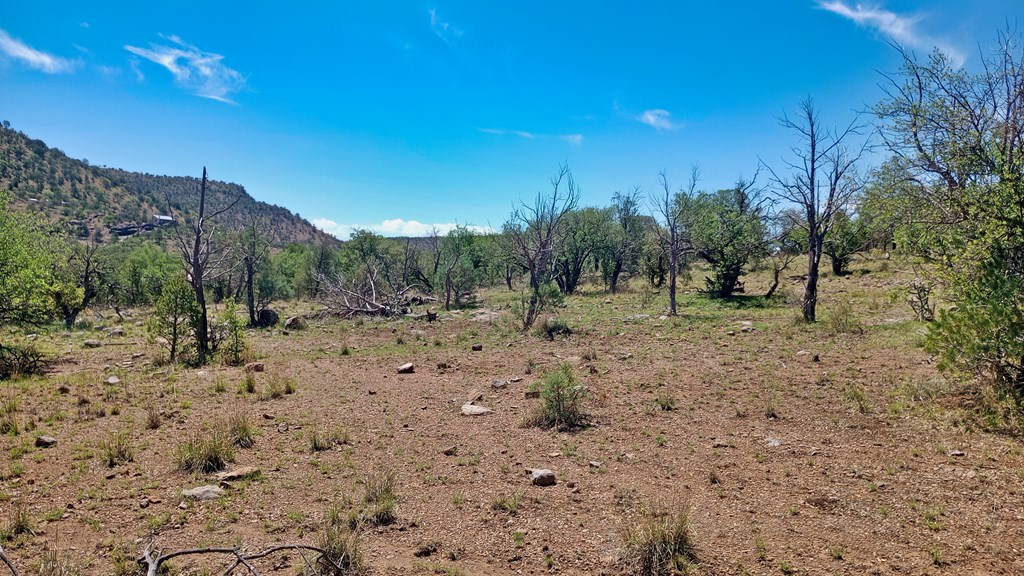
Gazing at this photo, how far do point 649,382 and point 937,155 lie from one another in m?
6.64

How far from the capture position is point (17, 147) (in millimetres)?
61062

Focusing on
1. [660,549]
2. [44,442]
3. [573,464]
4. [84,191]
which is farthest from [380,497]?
[84,191]

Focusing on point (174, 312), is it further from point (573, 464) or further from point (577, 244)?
point (577, 244)

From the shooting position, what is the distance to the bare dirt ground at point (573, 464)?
15.0 feet

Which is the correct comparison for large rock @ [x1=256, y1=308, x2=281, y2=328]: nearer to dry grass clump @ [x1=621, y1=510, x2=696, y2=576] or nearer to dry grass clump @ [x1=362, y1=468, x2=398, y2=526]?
dry grass clump @ [x1=362, y1=468, x2=398, y2=526]

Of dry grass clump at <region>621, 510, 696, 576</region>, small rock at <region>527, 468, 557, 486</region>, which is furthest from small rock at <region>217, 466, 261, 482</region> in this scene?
dry grass clump at <region>621, 510, 696, 576</region>

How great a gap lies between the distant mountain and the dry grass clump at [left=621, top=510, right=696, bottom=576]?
5192cm

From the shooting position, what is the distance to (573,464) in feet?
21.9

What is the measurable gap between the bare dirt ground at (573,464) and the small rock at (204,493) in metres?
0.13

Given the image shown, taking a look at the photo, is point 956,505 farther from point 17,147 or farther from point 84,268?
point 17,147

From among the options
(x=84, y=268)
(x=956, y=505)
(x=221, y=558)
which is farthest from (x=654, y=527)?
(x=84, y=268)

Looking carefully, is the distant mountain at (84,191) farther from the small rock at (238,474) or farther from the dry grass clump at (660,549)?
the dry grass clump at (660,549)

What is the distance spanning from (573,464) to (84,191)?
82554 mm

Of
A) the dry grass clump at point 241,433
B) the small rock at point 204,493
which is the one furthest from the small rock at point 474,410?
the small rock at point 204,493
